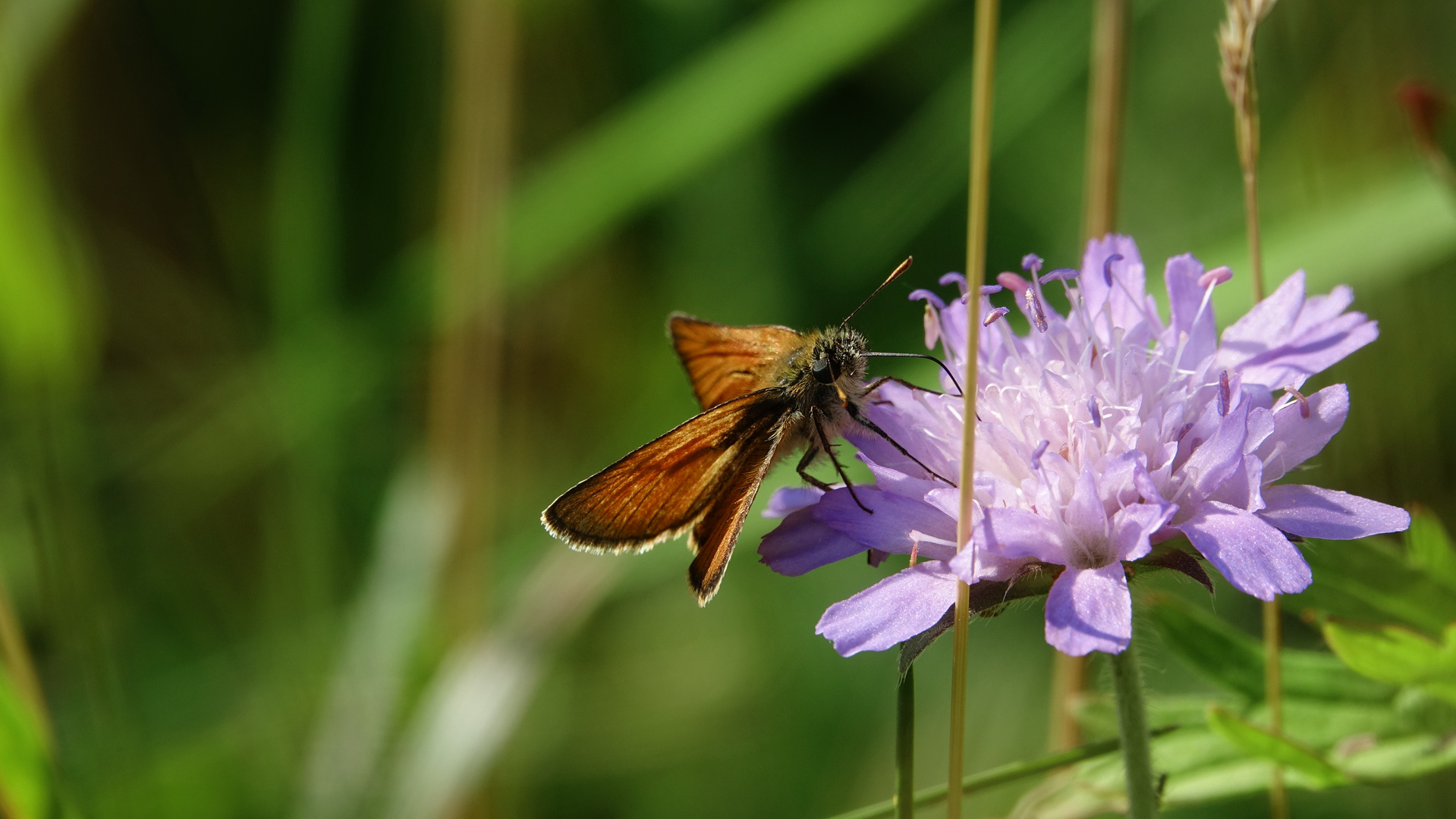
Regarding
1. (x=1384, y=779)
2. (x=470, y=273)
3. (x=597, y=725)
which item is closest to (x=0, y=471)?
(x=470, y=273)

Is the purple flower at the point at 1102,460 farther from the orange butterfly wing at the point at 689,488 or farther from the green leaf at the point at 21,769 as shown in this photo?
the green leaf at the point at 21,769

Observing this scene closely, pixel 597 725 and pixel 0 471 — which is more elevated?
pixel 0 471

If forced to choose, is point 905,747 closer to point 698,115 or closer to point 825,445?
point 825,445

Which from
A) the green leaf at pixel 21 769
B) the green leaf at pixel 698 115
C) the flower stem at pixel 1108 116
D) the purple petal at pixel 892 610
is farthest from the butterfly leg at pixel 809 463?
the green leaf at pixel 698 115

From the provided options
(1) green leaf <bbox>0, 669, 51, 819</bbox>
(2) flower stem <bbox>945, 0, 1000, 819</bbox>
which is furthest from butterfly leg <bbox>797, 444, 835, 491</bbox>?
(1) green leaf <bbox>0, 669, 51, 819</bbox>

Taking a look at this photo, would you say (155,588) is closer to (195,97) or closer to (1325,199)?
(195,97)

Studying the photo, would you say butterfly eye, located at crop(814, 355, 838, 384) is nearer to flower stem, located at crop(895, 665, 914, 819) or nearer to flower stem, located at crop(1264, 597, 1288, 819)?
flower stem, located at crop(895, 665, 914, 819)
